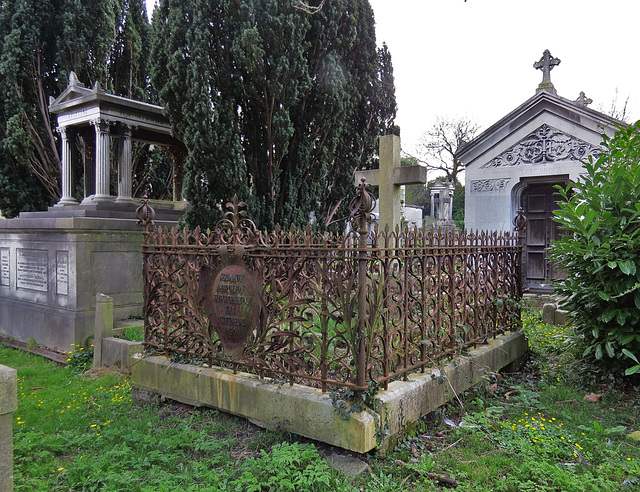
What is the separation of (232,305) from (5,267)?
711 centimetres

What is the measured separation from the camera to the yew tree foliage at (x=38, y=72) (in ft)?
37.1

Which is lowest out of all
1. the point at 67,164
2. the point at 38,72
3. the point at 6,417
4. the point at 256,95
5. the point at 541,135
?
the point at 6,417

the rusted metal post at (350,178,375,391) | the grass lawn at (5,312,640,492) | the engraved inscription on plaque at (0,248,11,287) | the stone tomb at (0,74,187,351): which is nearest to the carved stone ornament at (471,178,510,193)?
the grass lawn at (5,312,640,492)

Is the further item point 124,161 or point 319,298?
point 124,161

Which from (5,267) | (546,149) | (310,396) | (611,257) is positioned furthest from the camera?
(546,149)

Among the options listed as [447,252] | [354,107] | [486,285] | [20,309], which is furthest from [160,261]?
[354,107]

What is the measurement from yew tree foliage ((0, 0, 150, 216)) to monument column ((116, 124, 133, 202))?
3.76 meters

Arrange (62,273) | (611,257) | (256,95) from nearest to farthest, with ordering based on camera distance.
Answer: (611,257) → (62,273) → (256,95)

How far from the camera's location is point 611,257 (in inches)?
166

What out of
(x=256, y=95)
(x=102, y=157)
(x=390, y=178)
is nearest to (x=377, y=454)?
(x=390, y=178)

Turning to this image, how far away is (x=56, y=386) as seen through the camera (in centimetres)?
545

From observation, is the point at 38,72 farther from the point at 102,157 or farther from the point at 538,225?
the point at 538,225

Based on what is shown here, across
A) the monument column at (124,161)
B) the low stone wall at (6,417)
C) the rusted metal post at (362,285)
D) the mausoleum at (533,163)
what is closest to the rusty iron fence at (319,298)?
the rusted metal post at (362,285)

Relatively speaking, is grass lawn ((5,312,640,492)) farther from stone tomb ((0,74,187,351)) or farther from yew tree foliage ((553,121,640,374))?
stone tomb ((0,74,187,351))
